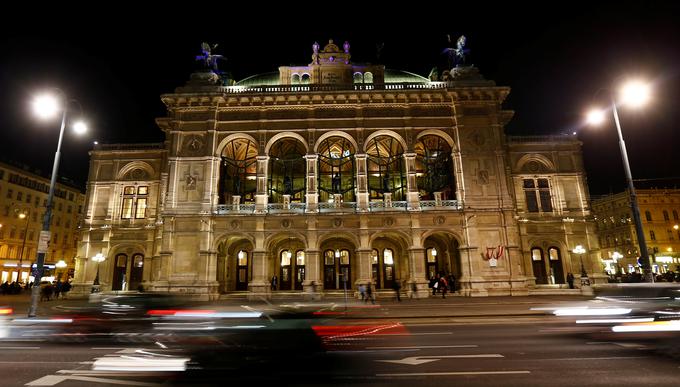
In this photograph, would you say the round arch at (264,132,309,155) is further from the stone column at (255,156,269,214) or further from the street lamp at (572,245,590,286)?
the street lamp at (572,245,590,286)

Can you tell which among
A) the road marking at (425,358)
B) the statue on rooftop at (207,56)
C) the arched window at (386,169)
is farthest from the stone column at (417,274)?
the statue on rooftop at (207,56)

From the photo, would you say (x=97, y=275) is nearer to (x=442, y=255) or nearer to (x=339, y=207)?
(x=339, y=207)

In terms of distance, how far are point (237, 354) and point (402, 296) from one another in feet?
85.0

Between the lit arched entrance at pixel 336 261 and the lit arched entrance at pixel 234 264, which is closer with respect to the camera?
the lit arched entrance at pixel 234 264

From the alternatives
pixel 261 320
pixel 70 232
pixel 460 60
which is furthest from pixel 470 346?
pixel 70 232

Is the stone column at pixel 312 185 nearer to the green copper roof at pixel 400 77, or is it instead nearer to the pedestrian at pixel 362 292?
the pedestrian at pixel 362 292

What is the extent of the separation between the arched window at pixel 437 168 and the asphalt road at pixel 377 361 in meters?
21.9

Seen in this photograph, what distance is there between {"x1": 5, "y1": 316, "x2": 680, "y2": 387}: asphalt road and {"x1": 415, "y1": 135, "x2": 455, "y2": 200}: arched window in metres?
21.9

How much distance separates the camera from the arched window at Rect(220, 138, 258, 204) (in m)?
34.0

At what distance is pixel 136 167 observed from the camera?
3759cm

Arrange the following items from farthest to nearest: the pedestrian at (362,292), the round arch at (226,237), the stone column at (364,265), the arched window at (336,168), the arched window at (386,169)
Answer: the arched window at (386,169), the arched window at (336,168), the round arch at (226,237), the stone column at (364,265), the pedestrian at (362,292)

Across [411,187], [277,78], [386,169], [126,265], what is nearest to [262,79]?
[277,78]

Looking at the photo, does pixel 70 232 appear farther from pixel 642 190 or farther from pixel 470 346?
pixel 642 190

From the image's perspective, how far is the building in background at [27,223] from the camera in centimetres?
5194
